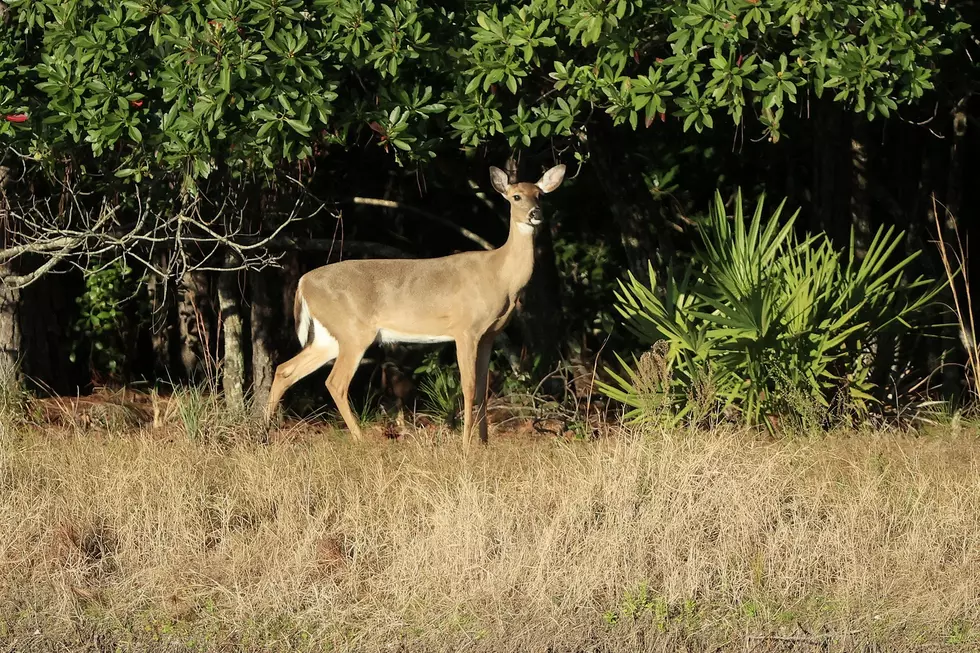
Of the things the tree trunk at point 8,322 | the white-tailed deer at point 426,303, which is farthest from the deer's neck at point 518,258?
the tree trunk at point 8,322

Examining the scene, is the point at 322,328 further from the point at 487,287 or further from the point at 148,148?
the point at 148,148

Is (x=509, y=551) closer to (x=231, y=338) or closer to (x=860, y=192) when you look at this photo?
(x=231, y=338)

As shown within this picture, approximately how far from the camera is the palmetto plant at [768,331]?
26.9 ft

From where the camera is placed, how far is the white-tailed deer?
9.30 meters

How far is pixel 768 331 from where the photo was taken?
8195mm

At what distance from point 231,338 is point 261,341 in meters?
0.36

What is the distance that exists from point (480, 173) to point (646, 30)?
4.22 meters

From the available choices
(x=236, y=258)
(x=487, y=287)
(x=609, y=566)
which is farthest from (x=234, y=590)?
(x=236, y=258)

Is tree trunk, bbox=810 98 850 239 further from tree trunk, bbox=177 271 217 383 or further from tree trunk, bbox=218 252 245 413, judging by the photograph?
tree trunk, bbox=177 271 217 383

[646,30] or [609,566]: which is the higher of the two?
[646,30]

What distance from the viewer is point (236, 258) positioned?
10.6m

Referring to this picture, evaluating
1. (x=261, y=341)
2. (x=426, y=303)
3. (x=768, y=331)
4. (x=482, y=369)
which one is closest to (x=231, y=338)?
(x=261, y=341)

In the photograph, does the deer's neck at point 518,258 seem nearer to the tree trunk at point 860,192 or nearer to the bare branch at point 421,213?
the bare branch at point 421,213

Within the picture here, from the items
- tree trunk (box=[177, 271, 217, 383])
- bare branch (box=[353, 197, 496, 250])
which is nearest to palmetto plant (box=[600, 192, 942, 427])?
bare branch (box=[353, 197, 496, 250])
